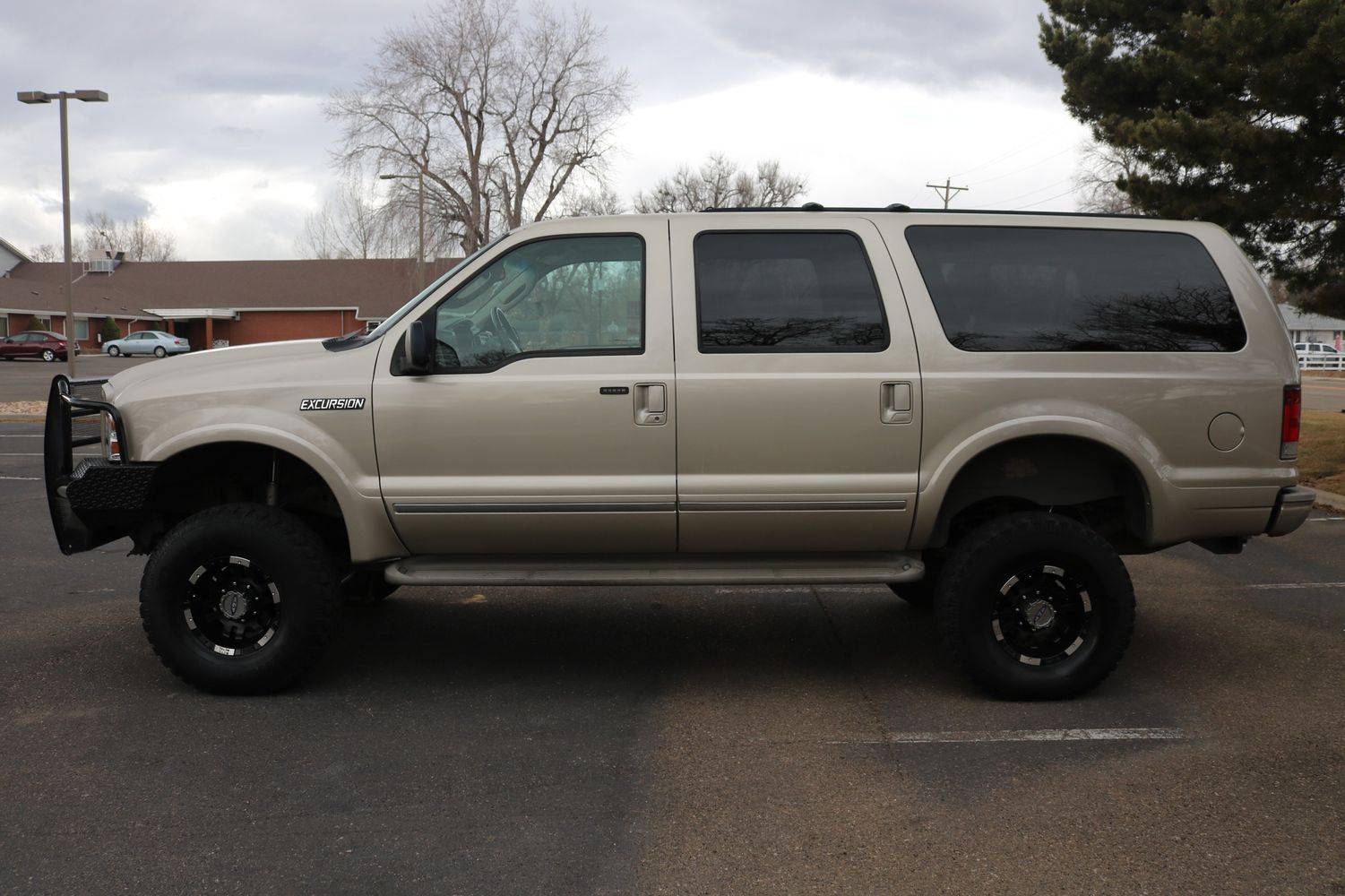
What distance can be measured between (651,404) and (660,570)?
29.8 inches

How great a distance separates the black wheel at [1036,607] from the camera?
16.3 ft

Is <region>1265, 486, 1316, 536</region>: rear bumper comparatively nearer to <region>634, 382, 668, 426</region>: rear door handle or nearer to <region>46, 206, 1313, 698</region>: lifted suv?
<region>46, 206, 1313, 698</region>: lifted suv

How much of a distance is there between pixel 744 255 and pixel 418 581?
204 cm

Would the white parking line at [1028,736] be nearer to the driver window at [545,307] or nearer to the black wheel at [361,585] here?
the driver window at [545,307]

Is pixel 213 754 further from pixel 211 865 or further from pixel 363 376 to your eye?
pixel 363 376

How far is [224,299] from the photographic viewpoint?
2501 inches

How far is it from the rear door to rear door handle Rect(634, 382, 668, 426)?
0.08 metres

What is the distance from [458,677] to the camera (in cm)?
544

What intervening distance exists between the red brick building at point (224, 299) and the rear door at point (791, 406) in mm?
56010

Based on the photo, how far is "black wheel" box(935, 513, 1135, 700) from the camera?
4.96m

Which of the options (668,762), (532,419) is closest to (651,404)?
(532,419)

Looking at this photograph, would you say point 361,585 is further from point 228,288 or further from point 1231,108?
point 228,288

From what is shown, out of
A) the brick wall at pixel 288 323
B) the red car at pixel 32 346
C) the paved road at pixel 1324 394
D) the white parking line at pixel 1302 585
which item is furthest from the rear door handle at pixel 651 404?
the brick wall at pixel 288 323

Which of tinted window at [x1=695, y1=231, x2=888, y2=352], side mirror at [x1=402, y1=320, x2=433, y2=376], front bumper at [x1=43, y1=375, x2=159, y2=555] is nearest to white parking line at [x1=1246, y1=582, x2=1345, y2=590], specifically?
tinted window at [x1=695, y1=231, x2=888, y2=352]
